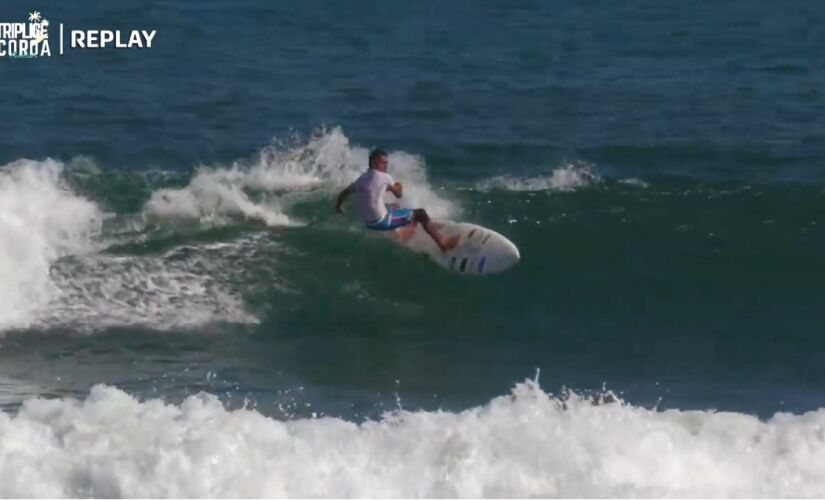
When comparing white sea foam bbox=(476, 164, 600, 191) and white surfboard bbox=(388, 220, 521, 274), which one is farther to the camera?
white sea foam bbox=(476, 164, 600, 191)

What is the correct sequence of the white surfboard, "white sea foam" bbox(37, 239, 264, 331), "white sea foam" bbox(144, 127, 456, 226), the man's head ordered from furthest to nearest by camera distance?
"white sea foam" bbox(144, 127, 456, 226)
the white surfboard
the man's head
"white sea foam" bbox(37, 239, 264, 331)

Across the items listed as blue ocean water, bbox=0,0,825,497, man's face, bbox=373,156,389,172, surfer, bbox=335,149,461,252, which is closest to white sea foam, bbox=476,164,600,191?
blue ocean water, bbox=0,0,825,497

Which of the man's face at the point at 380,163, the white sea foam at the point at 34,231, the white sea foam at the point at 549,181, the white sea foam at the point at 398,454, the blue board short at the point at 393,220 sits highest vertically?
the man's face at the point at 380,163

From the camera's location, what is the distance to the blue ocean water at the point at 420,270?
11.7 metres

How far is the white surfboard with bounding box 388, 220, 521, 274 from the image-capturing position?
1692 centimetres

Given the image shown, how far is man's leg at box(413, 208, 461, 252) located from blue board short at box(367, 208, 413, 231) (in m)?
0.10

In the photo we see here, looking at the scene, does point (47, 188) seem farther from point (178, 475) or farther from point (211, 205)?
point (178, 475)

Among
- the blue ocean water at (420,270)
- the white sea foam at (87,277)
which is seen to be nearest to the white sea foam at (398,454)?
the blue ocean water at (420,270)

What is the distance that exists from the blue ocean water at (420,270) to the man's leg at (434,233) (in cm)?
35

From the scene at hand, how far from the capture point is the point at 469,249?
17047 millimetres

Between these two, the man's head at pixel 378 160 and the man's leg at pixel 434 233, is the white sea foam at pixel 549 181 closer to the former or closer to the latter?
the man's leg at pixel 434 233

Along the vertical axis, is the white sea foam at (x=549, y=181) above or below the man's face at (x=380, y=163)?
below

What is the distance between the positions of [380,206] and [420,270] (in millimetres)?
901

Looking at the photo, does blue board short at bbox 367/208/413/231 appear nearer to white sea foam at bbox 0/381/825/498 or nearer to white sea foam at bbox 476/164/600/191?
white sea foam at bbox 476/164/600/191
